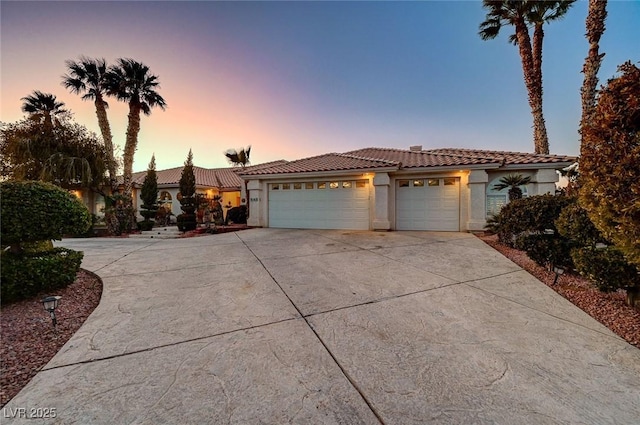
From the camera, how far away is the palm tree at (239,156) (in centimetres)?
2108

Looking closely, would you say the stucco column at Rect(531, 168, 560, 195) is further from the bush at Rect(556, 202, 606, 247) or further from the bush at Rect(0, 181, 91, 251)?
the bush at Rect(0, 181, 91, 251)

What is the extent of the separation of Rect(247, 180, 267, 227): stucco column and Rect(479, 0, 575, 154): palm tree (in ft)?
46.8

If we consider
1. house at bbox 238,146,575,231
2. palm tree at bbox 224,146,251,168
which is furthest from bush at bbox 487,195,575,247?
palm tree at bbox 224,146,251,168

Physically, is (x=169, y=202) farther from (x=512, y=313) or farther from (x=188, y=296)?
(x=512, y=313)

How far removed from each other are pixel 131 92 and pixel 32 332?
15780mm

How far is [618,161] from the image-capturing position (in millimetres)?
2646

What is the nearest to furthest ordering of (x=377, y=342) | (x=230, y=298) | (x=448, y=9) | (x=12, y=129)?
Result: (x=377, y=342) < (x=230, y=298) < (x=448, y=9) < (x=12, y=129)

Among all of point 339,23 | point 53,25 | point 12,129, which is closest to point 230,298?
point 53,25

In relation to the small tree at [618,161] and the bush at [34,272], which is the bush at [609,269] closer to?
Result: the small tree at [618,161]

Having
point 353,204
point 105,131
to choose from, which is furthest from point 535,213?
A: point 105,131

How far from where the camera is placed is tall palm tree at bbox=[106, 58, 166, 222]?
13328mm

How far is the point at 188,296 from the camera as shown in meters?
3.79

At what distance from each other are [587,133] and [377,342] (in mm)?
3730

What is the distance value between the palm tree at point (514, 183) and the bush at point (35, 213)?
1258 centimetres
